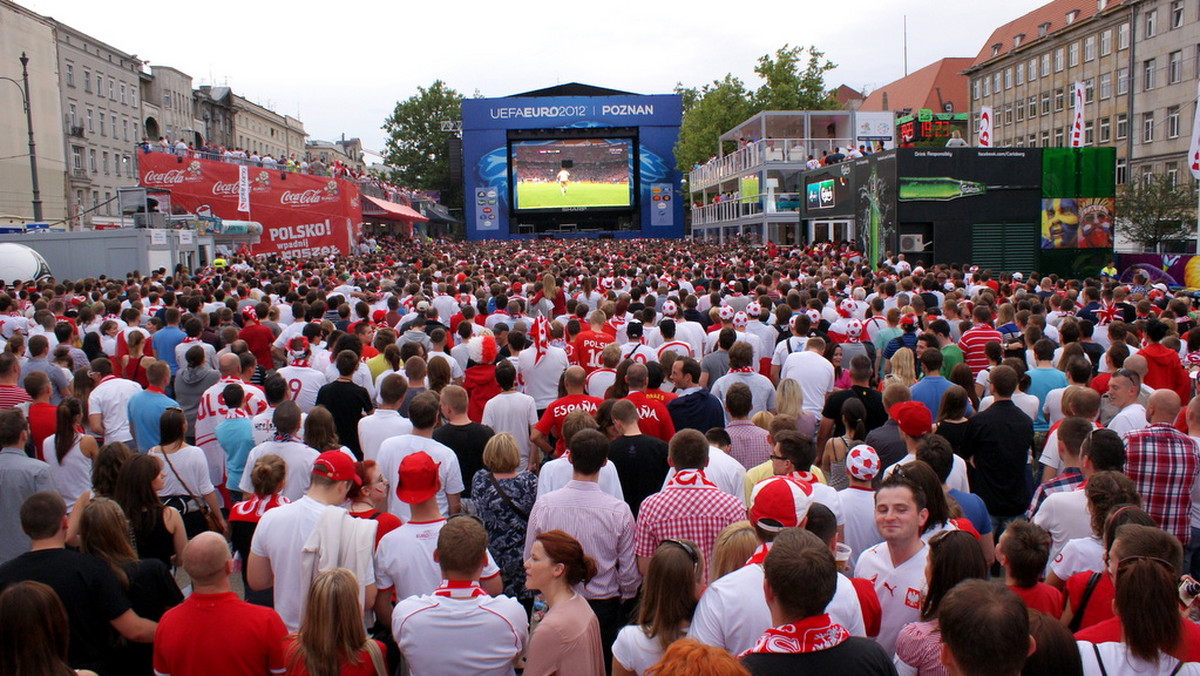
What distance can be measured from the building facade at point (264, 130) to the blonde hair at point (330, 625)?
6929cm

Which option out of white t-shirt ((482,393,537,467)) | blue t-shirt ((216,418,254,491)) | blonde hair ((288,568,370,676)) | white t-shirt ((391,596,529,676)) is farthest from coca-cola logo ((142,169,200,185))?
blonde hair ((288,568,370,676))

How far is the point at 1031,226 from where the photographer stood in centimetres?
1856

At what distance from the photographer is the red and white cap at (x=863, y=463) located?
13.5ft

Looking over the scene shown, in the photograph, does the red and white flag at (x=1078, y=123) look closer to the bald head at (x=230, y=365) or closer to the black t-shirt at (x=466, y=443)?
the black t-shirt at (x=466, y=443)

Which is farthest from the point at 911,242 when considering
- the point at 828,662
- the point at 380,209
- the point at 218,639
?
the point at 380,209

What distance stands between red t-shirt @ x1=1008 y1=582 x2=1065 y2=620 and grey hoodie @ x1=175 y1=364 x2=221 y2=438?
626 centimetres

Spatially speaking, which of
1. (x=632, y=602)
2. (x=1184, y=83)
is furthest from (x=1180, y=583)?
(x=1184, y=83)

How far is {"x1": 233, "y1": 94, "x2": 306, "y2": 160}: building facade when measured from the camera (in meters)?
70.6

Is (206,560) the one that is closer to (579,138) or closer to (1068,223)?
(1068,223)

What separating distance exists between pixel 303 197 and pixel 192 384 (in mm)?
23892

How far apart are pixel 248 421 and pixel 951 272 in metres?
11.0

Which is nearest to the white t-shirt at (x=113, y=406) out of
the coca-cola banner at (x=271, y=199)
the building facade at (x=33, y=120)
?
the coca-cola banner at (x=271, y=199)

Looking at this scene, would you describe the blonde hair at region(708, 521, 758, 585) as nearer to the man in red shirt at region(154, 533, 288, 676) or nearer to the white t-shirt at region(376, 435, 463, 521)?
the man in red shirt at region(154, 533, 288, 676)

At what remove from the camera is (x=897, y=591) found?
3377 mm
